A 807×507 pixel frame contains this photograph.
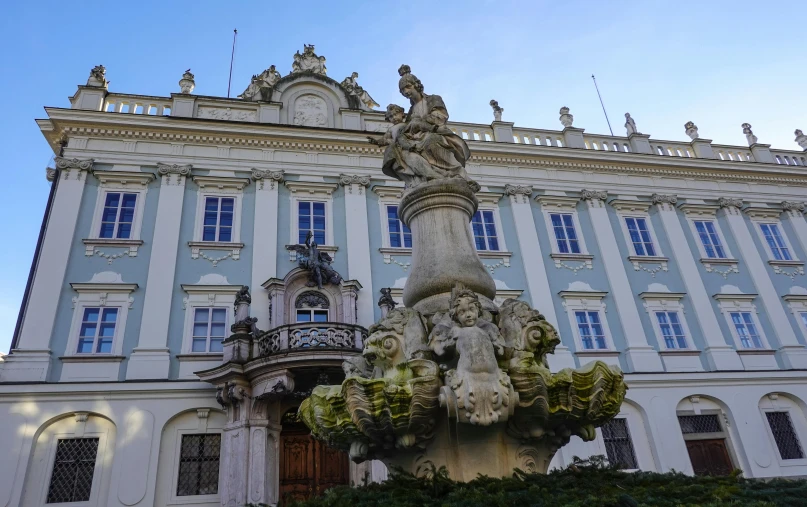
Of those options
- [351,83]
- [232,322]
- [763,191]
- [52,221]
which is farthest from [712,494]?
[763,191]

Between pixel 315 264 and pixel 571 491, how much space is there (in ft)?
42.2

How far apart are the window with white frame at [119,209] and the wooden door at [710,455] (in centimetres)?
1726

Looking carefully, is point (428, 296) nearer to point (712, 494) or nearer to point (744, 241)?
point (712, 494)

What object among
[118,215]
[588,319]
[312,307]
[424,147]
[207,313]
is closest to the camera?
[424,147]

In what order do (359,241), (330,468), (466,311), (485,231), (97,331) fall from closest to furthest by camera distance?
(466,311), (330,468), (97,331), (359,241), (485,231)

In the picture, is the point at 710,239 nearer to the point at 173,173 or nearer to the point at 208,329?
the point at 208,329

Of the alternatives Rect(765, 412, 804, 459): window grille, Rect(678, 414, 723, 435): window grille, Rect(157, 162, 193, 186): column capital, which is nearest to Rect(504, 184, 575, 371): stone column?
Rect(678, 414, 723, 435): window grille

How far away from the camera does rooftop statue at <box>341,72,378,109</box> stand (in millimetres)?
20781

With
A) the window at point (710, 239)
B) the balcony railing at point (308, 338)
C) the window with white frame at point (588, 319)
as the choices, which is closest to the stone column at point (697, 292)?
the window at point (710, 239)

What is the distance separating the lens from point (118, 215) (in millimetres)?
16594

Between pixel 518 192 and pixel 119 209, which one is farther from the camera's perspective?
pixel 518 192

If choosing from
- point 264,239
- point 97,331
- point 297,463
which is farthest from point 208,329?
point 297,463

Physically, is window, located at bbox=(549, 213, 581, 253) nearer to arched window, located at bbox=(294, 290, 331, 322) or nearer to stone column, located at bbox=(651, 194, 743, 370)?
stone column, located at bbox=(651, 194, 743, 370)

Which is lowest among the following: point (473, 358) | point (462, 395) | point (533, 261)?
point (462, 395)
